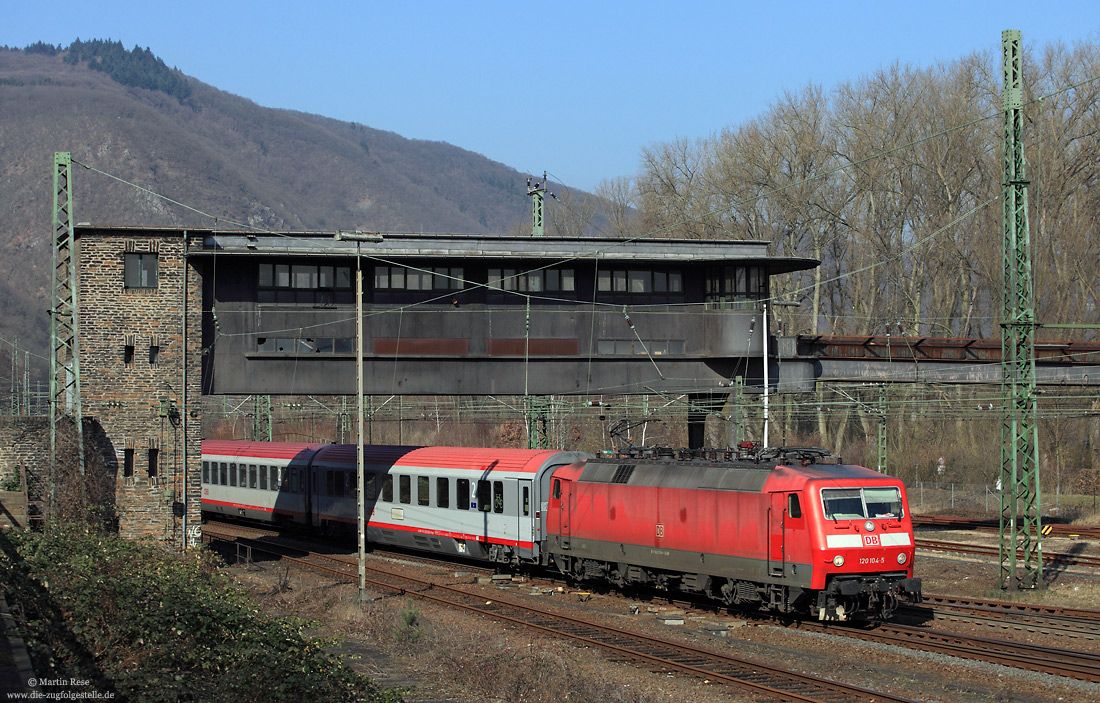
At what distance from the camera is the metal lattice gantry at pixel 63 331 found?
2747cm

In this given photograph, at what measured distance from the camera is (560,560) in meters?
25.9

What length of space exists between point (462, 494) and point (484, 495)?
109 centimetres

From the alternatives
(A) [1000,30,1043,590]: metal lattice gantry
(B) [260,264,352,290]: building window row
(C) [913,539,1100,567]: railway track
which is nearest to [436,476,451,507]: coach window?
(B) [260,264,352,290]: building window row

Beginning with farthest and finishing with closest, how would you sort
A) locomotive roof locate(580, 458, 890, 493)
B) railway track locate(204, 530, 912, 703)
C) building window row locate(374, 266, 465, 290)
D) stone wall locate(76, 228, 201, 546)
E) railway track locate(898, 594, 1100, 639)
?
building window row locate(374, 266, 465, 290), stone wall locate(76, 228, 201, 546), locomotive roof locate(580, 458, 890, 493), railway track locate(898, 594, 1100, 639), railway track locate(204, 530, 912, 703)

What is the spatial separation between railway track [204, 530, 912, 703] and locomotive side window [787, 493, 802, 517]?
3.25 metres

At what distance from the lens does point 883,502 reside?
1966 centimetres

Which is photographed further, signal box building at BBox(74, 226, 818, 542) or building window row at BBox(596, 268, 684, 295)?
building window row at BBox(596, 268, 684, 295)

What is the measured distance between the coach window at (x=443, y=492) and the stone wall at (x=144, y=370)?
22.6ft

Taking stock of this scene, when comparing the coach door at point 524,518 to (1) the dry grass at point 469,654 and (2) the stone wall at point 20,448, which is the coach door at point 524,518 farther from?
(2) the stone wall at point 20,448

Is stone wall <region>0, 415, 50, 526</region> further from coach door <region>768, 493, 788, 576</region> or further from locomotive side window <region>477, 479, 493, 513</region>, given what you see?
coach door <region>768, 493, 788, 576</region>

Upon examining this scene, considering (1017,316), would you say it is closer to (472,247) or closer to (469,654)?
(472,247)

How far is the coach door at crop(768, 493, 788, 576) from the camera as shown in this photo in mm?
19469

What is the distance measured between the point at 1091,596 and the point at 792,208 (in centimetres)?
4338

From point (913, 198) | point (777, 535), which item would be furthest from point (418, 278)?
point (913, 198)
